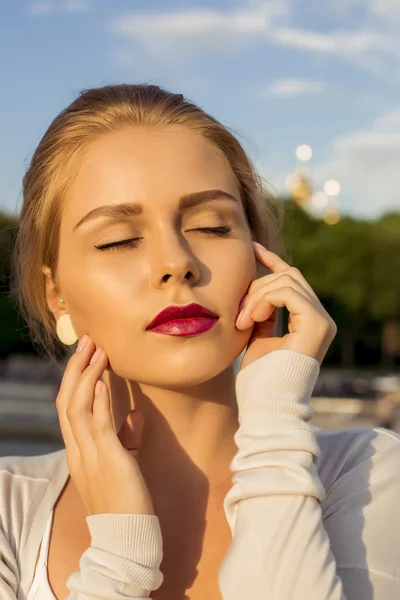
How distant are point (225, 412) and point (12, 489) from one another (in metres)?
0.73

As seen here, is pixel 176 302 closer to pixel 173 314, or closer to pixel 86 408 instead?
pixel 173 314

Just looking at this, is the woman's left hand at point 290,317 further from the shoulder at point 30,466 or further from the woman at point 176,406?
the shoulder at point 30,466

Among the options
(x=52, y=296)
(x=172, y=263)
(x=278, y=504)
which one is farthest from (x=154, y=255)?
(x=278, y=504)

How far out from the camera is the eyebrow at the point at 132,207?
8.46 feet

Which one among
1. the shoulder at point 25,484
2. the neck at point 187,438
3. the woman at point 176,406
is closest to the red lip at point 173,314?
the woman at point 176,406

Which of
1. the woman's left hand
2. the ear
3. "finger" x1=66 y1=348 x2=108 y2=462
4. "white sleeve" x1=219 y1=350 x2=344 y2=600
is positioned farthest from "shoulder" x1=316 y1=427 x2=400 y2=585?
the ear

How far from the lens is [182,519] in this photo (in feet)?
8.77

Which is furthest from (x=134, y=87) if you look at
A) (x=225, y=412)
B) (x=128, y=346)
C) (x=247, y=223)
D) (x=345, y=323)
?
(x=345, y=323)

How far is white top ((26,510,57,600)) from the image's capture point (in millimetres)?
2506

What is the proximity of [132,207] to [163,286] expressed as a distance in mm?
259

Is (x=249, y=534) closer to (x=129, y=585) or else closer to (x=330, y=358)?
(x=129, y=585)

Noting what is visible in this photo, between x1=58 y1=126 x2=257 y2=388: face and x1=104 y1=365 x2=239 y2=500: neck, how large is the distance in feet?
0.57

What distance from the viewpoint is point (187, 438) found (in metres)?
2.74

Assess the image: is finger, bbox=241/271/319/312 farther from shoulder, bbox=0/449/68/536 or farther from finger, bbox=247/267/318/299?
shoulder, bbox=0/449/68/536
